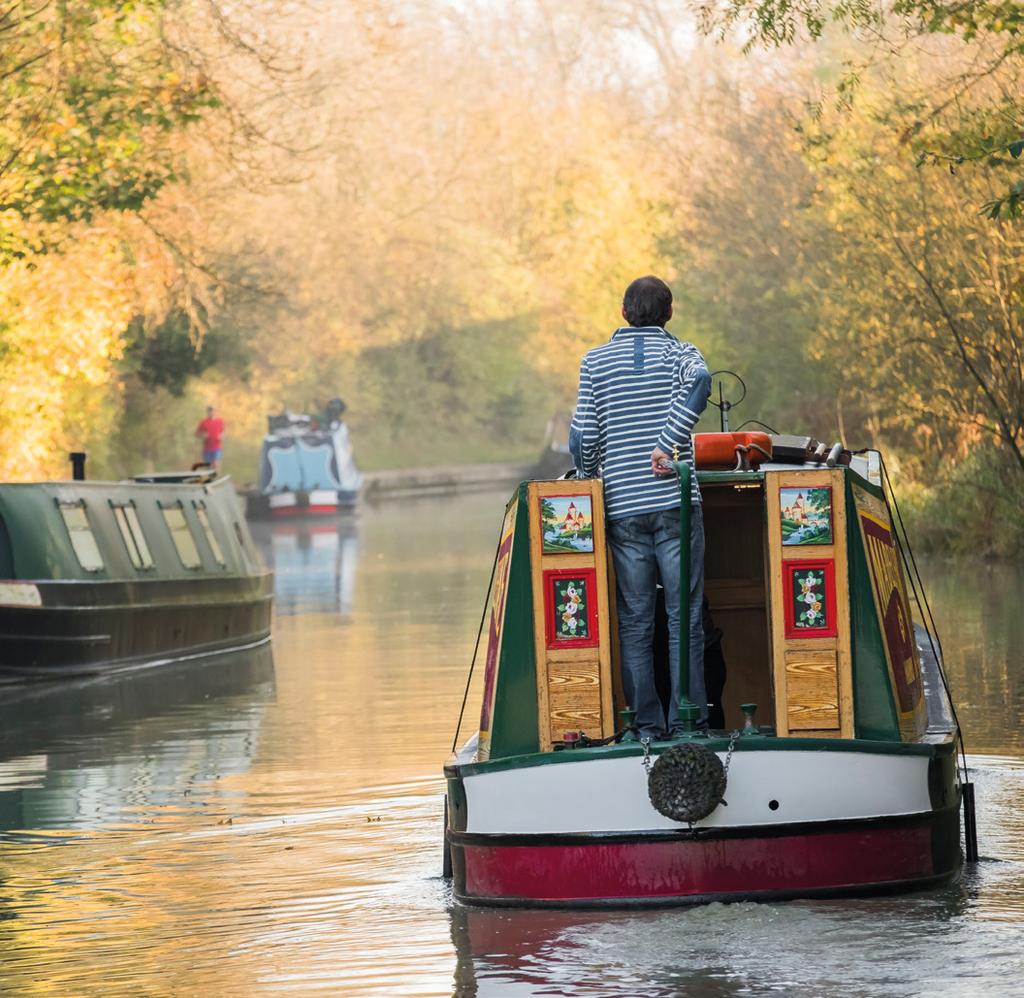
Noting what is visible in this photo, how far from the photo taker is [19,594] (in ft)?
67.5

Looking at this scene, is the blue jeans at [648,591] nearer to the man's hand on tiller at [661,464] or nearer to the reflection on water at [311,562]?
the man's hand on tiller at [661,464]

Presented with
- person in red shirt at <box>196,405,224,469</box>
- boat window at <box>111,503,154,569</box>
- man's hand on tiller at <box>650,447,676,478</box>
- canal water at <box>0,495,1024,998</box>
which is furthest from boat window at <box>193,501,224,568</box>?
person in red shirt at <box>196,405,224,469</box>

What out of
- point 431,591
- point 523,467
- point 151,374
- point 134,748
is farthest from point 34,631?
point 523,467

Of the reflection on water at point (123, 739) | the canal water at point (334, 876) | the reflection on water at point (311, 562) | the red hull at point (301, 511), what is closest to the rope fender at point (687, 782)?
the canal water at point (334, 876)

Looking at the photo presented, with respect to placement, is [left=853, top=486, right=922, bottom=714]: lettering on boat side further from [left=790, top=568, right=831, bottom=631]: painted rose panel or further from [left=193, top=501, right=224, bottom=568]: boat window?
[left=193, top=501, right=224, bottom=568]: boat window

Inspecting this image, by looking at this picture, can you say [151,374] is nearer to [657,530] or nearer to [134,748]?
[134,748]

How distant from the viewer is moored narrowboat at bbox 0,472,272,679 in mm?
20906

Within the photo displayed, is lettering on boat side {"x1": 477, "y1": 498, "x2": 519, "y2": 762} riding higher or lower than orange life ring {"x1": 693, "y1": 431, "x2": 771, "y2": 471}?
lower

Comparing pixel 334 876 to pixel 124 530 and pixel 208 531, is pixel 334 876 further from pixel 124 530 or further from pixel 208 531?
pixel 208 531

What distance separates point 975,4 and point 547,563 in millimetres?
7559

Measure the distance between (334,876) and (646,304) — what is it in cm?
298

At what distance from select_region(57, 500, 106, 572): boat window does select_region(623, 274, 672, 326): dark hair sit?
501 inches

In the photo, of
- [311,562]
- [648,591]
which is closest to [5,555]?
[648,591]

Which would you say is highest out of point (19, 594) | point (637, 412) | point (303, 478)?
point (303, 478)
